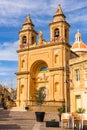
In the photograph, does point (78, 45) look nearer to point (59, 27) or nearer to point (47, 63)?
point (59, 27)

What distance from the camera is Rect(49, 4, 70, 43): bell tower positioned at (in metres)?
51.3

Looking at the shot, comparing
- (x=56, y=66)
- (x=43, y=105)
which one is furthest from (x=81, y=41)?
Answer: (x=43, y=105)

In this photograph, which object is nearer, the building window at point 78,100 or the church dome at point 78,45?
the building window at point 78,100

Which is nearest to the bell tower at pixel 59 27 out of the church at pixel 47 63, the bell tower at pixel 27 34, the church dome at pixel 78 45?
the church at pixel 47 63

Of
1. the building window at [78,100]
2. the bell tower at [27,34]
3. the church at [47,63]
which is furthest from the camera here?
the bell tower at [27,34]

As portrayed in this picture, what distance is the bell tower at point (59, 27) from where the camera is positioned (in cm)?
5131

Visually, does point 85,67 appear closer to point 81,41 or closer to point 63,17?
point 63,17

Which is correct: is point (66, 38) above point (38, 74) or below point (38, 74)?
above

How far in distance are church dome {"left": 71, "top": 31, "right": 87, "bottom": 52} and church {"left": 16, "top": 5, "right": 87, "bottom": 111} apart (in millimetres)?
13871

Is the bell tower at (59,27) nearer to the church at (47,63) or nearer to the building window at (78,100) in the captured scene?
the church at (47,63)

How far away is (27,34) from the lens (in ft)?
186

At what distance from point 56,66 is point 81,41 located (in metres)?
26.8

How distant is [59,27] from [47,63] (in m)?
7.07

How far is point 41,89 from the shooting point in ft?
175
